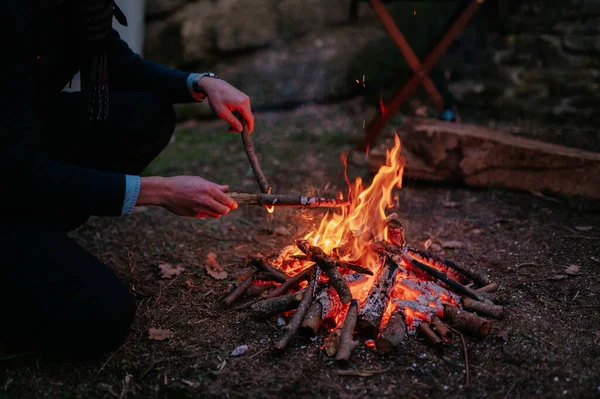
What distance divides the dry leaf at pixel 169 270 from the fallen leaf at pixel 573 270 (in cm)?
241

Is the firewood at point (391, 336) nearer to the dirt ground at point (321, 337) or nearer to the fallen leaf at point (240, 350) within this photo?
the dirt ground at point (321, 337)

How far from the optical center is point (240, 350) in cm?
248

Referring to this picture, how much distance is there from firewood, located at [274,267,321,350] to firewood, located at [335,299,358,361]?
22 cm

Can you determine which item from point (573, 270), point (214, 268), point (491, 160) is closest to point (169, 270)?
point (214, 268)

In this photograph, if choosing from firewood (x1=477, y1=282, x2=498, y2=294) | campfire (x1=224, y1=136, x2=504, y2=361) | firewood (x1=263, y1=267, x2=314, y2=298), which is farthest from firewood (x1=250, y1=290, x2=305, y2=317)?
firewood (x1=477, y1=282, x2=498, y2=294)

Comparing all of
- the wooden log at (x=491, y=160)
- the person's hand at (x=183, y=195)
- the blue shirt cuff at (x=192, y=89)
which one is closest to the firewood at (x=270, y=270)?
the person's hand at (x=183, y=195)

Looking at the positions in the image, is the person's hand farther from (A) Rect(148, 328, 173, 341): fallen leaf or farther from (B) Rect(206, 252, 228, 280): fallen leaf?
(B) Rect(206, 252, 228, 280): fallen leaf

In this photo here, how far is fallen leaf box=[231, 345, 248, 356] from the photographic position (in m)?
2.46

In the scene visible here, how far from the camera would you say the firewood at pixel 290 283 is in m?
2.79

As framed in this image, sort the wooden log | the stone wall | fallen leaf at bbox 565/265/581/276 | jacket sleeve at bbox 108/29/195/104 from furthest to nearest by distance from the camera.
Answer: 1. the stone wall
2. the wooden log
3. jacket sleeve at bbox 108/29/195/104
4. fallen leaf at bbox 565/265/581/276

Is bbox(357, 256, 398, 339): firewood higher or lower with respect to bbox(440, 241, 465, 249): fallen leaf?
higher

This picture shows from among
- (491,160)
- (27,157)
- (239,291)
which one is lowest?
(239,291)

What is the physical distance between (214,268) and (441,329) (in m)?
1.56

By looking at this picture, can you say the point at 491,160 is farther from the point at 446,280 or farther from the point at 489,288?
the point at 446,280
